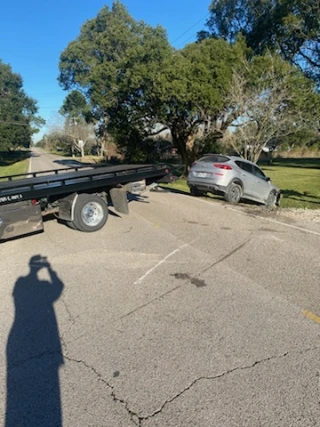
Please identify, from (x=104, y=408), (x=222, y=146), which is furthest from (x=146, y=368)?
(x=222, y=146)

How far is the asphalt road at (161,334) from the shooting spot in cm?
228

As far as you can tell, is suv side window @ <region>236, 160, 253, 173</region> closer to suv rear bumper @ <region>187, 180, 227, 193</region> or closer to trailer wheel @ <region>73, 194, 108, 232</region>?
suv rear bumper @ <region>187, 180, 227, 193</region>

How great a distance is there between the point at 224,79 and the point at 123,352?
1405 cm

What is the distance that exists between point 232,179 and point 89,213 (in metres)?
5.08

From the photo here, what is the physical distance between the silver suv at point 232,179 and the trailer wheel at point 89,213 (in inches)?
168

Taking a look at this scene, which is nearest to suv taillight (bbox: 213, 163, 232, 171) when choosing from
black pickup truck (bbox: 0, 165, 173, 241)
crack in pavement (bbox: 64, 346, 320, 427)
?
black pickup truck (bbox: 0, 165, 173, 241)

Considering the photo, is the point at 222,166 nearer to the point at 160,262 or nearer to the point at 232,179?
the point at 232,179

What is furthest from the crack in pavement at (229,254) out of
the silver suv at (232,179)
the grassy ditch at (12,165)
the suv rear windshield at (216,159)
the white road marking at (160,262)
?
the grassy ditch at (12,165)

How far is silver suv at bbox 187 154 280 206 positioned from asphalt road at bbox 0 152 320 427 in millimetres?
3865

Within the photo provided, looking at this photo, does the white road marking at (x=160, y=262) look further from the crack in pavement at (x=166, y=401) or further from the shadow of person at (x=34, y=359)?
the crack in pavement at (x=166, y=401)

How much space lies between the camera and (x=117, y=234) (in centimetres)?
670

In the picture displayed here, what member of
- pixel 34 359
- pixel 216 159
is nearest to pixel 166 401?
pixel 34 359

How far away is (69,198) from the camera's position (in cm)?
656

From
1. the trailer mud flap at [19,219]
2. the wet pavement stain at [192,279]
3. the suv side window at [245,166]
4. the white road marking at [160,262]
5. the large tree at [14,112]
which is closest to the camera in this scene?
the wet pavement stain at [192,279]
